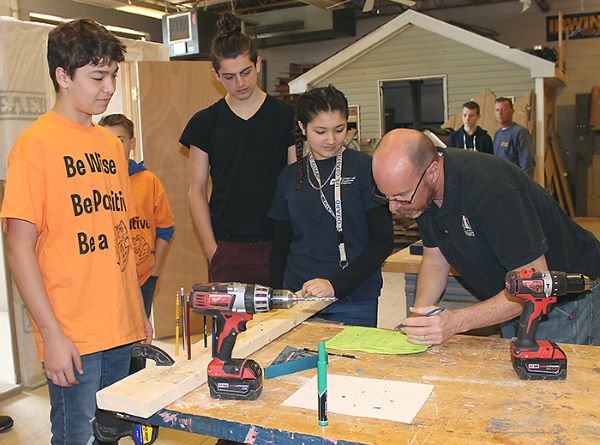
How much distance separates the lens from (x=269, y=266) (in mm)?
2430

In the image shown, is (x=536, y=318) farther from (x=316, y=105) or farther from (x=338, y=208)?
(x=316, y=105)

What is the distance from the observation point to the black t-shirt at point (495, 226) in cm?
170

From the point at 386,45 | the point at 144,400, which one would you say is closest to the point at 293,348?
the point at 144,400

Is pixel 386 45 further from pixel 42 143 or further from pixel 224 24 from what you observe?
pixel 42 143

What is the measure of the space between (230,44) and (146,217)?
120 cm

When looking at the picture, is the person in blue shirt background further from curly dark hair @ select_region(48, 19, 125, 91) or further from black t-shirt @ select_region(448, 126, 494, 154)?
curly dark hair @ select_region(48, 19, 125, 91)

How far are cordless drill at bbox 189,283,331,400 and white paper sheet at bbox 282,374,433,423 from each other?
0.11 m

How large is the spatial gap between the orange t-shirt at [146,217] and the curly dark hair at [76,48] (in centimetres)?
132

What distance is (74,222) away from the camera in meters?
1.78

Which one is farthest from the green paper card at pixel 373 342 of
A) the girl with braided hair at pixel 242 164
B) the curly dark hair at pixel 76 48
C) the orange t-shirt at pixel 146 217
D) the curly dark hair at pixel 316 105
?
the orange t-shirt at pixel 146 217

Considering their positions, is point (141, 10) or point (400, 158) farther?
point (141, 10)

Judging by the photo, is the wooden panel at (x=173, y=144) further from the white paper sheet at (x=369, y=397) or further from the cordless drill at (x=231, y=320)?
the white paper sheet at (x=369, y=397)

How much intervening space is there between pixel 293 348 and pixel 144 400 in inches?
20.7

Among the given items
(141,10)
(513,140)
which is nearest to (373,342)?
(513,140)
